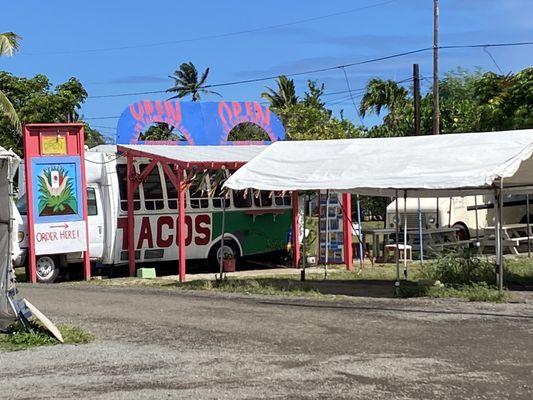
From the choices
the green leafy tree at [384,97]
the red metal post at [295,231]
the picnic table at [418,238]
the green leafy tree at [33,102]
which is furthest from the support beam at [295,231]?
the green leafy tree at [384,97]

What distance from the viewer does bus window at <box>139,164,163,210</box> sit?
57.8 feet

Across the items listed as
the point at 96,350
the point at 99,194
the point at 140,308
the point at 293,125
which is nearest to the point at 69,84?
the point at 293,125

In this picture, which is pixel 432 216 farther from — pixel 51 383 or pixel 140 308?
pixel 51 383

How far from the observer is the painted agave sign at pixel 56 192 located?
53.4 ft

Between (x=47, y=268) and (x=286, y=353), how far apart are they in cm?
1023

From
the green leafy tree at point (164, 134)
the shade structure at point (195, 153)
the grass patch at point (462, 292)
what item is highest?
the green leafy tree at point (164, 134)

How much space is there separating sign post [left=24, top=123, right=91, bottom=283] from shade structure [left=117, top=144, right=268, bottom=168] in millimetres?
1220

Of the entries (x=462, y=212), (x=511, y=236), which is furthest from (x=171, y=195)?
(x=511, y=236)

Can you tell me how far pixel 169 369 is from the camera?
7.05 meters

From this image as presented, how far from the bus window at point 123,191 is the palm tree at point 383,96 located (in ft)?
88.7

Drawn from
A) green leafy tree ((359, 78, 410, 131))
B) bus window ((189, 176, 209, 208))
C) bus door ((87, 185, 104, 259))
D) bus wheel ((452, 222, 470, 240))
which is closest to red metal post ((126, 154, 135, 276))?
bus door ((87, 185, 104, 259))

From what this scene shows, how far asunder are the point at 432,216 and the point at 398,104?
20.9 metres

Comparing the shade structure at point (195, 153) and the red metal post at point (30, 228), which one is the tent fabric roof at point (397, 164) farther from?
the red metal post at point (30, 228)

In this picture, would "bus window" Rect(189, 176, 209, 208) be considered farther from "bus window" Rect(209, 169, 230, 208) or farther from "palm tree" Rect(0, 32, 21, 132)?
"palm tree" Rect(0, 32, 21, 132)
